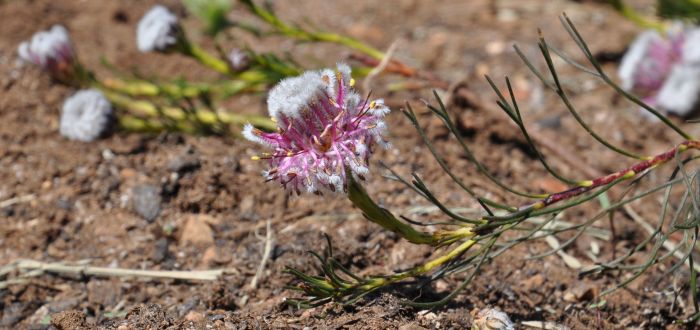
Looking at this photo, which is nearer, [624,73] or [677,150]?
[677,150]

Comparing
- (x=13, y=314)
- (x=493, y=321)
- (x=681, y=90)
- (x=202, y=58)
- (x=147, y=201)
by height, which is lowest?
(x=13, y=314)

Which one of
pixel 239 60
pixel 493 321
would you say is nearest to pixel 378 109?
pixel 493 321

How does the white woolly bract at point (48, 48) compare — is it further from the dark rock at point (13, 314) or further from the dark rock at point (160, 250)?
the dark rock at point (13, 314)

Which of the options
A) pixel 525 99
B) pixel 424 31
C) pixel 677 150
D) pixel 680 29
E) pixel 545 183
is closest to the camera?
pixel 677 150

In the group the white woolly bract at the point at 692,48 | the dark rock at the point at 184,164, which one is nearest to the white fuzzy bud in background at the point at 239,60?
the dark rock at the point at 184,164

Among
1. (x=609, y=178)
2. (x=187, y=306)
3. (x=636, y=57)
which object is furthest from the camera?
(x=636, y=57)

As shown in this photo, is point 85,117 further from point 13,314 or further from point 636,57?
point 636,57

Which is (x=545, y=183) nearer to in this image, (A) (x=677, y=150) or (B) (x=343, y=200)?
(B) (x=343, y=200)

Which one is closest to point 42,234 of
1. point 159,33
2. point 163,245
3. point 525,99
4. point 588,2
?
point 163,245
